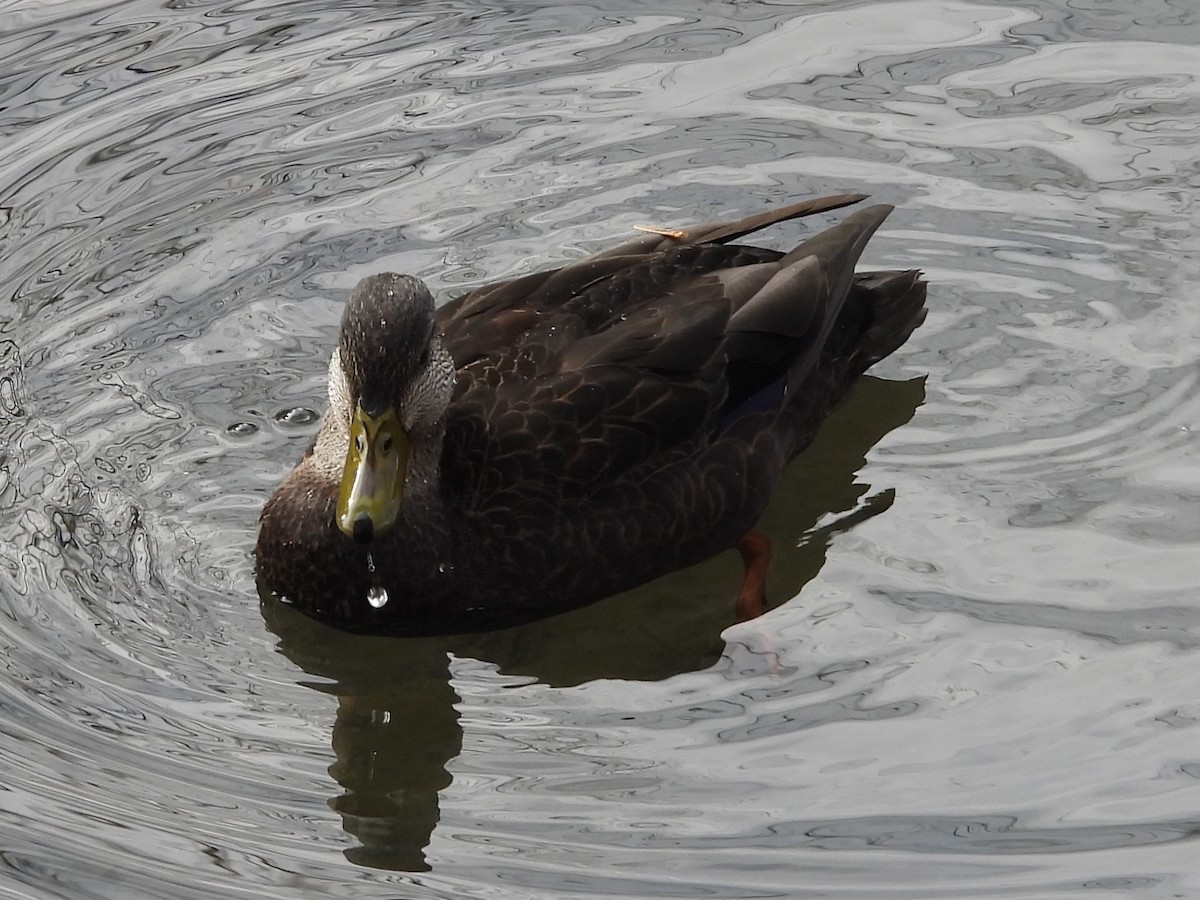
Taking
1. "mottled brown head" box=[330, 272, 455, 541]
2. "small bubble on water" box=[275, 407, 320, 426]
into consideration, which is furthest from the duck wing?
"small bubble on water" box=[275, 407, 320, 426]

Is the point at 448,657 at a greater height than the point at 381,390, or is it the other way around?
the point at 381,390

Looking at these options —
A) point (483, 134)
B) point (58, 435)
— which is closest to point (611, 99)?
point (483, 134)

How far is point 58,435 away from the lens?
799 cm

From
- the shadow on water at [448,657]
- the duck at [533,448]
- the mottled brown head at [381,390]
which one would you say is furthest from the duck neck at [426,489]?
the shadow on water at [448,657]

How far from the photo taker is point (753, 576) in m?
7.46

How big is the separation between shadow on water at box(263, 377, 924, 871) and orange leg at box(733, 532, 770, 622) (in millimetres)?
45

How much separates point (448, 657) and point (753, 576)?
1.24 metres

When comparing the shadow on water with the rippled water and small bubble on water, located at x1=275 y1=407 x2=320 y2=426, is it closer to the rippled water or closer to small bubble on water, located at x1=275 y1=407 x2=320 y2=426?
the rippled water

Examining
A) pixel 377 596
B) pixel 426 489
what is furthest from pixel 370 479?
pixel 377 596

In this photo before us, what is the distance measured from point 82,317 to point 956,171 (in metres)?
4.25

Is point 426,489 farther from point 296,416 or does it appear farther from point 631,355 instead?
point 296,416

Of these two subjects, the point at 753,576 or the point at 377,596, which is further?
the point at 753,576

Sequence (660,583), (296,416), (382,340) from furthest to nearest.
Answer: (296,416) < (660,583) < (382,340)

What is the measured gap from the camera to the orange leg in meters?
7.30
